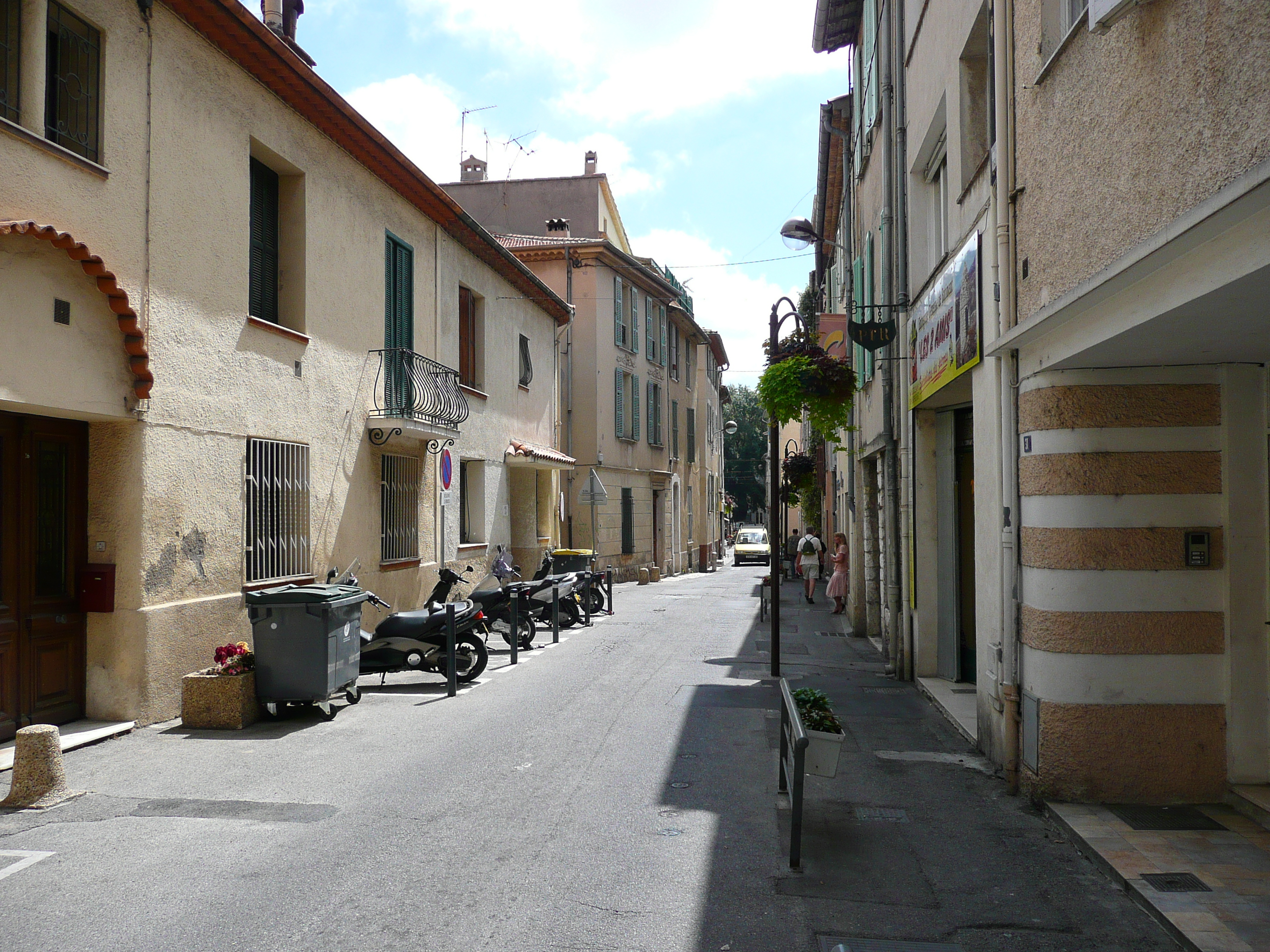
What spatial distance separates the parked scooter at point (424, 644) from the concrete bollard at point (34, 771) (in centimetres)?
392

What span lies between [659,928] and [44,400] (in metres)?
5.85

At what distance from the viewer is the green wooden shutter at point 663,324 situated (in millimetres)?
33406

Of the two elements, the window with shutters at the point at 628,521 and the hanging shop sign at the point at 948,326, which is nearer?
the hanging shop sign at the point at 948,326

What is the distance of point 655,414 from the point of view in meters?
32.7

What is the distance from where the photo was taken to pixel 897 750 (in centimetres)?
732

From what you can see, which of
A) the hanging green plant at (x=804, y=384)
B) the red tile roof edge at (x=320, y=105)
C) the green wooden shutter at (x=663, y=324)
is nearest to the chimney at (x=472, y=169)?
the green wooden shutter at (x=663, y=324)

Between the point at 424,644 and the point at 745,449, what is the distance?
6235 cm

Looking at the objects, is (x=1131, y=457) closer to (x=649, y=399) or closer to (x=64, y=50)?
(x=64, y=50)

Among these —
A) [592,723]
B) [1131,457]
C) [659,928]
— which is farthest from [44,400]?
[1131,457]

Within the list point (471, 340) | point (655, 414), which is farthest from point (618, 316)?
point (471, 340)

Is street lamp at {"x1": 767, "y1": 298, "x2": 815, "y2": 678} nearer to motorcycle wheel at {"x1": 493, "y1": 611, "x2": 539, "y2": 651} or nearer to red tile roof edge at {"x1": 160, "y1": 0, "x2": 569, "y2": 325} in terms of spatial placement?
motorcycle wheel at {"x1": 493, "y1": 611, "x2": 539, "y2": 651}

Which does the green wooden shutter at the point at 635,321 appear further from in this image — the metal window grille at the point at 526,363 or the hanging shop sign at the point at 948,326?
the hanging shop sign at the point at 948,326

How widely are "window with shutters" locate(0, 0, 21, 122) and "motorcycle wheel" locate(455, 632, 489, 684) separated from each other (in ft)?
20.1

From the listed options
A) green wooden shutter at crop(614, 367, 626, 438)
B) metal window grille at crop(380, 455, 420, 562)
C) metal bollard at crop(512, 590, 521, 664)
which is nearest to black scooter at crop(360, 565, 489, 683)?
metal bollard at crop(512, 590, 521, 664)
